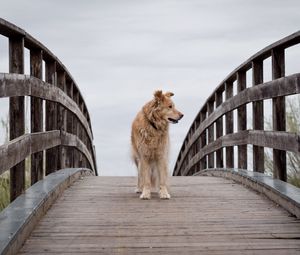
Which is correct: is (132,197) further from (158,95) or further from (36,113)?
(36,113)

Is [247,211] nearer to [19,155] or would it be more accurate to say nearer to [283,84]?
[283,84]

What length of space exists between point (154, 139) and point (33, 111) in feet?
4.47

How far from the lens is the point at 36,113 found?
6.22 meters

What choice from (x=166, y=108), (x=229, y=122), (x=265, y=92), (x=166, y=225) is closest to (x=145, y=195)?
(x=166, y=108)

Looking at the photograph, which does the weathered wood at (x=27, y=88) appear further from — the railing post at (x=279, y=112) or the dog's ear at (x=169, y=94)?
the railing post at (x=279, y=112)

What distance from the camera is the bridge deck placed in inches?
158

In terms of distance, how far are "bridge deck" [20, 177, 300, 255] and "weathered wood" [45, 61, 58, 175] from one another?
0.69m

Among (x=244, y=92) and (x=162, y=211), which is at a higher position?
(x=244, y=92)

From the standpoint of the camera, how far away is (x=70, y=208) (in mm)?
5531

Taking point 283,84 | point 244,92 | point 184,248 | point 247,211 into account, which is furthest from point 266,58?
point 184,248

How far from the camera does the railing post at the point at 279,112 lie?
20.3ft

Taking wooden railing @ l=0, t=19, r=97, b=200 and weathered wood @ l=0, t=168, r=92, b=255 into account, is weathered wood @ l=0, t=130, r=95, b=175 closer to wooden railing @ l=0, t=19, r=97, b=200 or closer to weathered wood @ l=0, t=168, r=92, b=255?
wooden railing @ l=0, t=19, r=97, b=200

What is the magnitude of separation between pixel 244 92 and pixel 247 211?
2.80 metres

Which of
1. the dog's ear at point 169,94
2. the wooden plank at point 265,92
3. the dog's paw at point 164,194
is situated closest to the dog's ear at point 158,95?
the dog's ear at point 169,94
